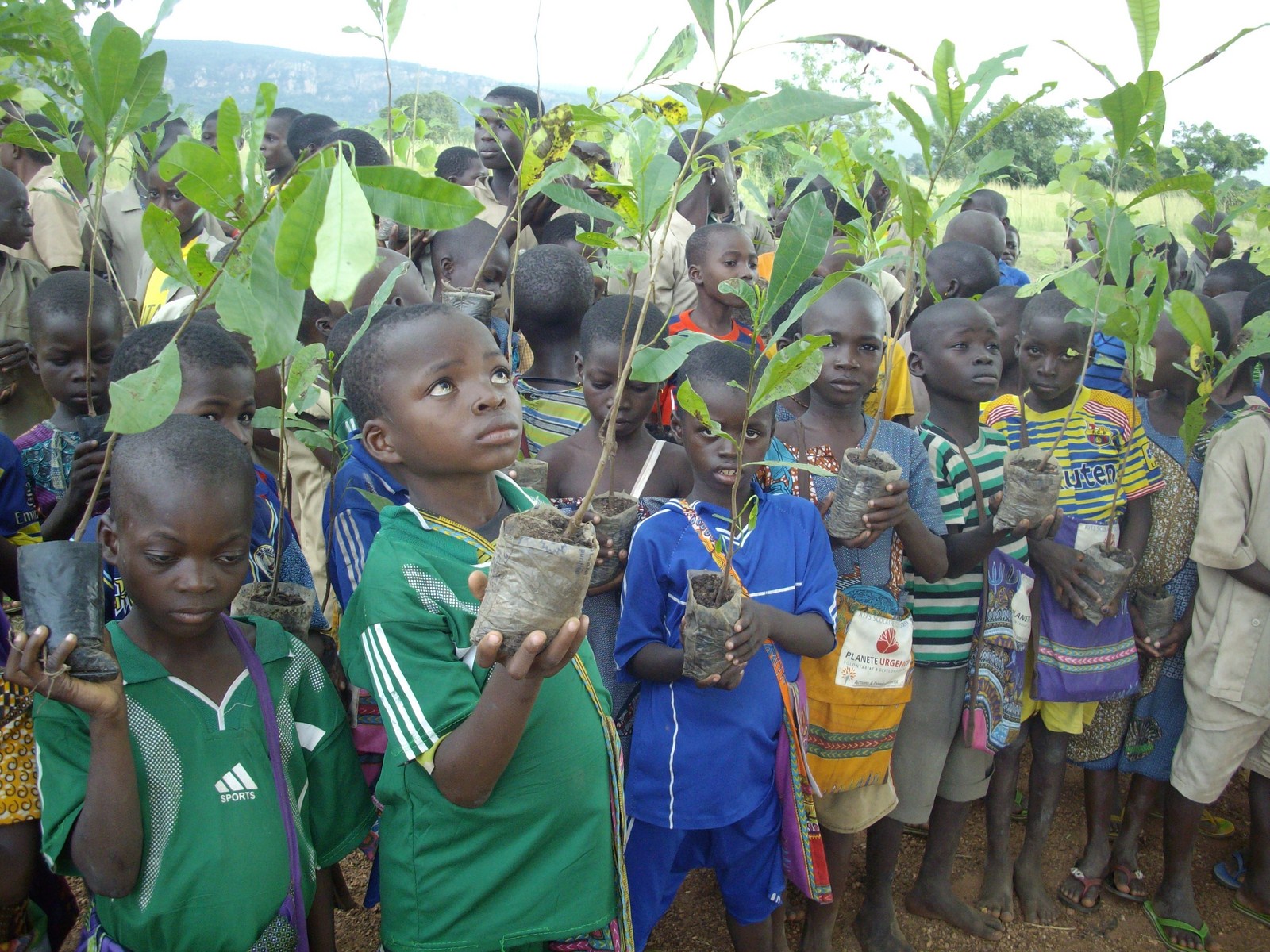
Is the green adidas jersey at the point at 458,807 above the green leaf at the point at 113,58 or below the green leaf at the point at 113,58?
below

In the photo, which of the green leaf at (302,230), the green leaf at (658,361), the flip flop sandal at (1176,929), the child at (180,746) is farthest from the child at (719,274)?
the green leaf at (302,230)

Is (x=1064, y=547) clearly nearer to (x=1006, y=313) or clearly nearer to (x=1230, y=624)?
(x=1230, y=624)

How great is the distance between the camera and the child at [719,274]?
347cm

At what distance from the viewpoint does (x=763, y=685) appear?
2.05m

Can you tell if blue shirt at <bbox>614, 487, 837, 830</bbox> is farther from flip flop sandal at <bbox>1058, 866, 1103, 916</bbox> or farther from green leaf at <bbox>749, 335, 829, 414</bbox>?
flip flop sandal at <bbox>1058, 866, 1103, 916</bbox>

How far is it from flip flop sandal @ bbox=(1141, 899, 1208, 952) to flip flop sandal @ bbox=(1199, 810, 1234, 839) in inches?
20.5

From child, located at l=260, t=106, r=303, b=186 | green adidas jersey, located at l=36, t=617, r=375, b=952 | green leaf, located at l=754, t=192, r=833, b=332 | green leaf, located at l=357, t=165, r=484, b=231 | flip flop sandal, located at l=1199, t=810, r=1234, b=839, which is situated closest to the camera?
green leaf, located at l=357, t=165, r=484, b=231

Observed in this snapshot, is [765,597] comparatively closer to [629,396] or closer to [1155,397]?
[629,396]

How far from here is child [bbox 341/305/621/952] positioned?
1428 millimetres

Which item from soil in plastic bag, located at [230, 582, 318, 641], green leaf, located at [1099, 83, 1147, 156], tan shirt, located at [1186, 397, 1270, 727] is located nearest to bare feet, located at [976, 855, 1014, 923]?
tan shirt, located at [1186, 397, 1270, 727]

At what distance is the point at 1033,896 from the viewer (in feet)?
9.36

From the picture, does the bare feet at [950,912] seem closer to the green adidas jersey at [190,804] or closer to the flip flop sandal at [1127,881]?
the flip flop sandal at [1127,881]

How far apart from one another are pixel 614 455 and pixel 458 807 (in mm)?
1094

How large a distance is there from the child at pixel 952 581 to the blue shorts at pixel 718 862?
2.11 ft
